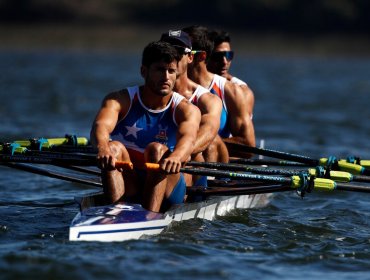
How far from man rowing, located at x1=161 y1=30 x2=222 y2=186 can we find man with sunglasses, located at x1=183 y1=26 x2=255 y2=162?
762 millimetres

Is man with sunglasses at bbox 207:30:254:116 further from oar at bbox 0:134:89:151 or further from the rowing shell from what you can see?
the rowing shell

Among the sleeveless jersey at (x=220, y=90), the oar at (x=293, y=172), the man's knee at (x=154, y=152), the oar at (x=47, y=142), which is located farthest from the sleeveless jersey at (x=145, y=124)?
the sleeveless jersey at (x=220, y=90)

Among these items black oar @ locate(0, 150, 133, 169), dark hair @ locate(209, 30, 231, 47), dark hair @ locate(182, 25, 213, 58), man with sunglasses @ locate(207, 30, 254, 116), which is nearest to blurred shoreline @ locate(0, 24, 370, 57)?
dark hair @ locate(209, 30, 231, 47)

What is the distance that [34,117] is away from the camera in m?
21.3

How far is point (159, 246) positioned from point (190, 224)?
0.93 meters

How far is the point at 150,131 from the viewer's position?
9086mm

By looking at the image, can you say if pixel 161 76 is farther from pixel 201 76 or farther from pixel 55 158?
pixel 201 76

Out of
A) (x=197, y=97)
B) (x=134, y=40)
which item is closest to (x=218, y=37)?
(x=197, y=97)

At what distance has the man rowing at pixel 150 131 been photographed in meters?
8.71

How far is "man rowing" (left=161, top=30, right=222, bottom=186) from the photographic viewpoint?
963cm

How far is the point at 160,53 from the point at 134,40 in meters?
55.1

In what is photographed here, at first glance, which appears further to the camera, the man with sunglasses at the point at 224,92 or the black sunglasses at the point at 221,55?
the black sunglasses at the point at 221,55

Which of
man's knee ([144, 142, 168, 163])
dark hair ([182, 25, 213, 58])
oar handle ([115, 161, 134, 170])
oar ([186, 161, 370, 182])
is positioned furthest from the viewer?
dark hair ([182, 25, 213, 58])

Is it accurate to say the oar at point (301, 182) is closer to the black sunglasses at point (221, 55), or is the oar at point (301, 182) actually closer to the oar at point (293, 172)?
the oar at point (293, 172)
